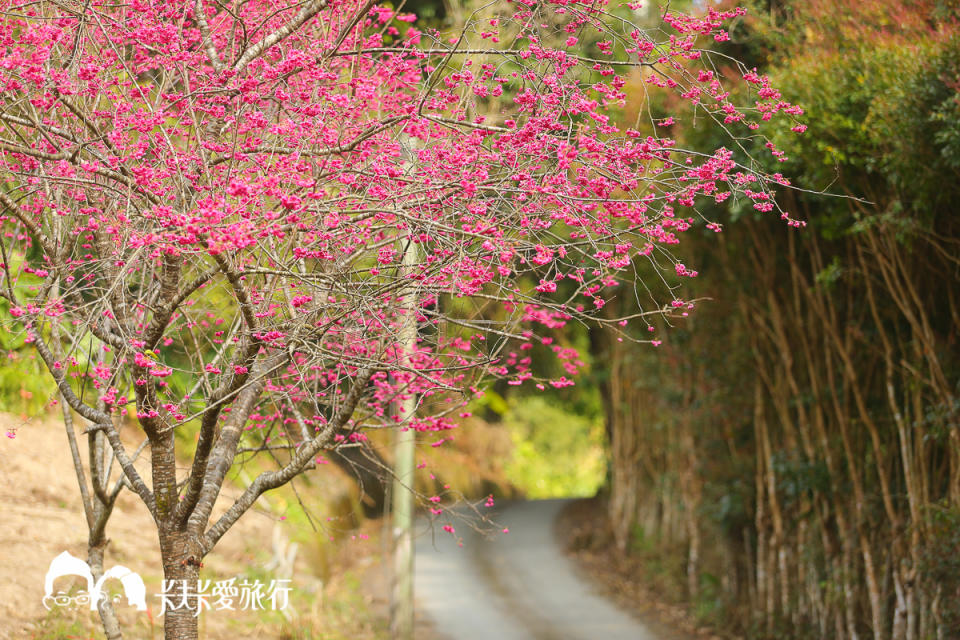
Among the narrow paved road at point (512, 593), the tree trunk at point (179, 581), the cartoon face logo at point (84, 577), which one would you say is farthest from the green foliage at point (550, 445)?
the tree trunk at point (179, 581)

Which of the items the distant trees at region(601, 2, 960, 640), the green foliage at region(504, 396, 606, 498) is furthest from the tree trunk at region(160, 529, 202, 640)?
the green foliage at region(504, 396, 606, 498)

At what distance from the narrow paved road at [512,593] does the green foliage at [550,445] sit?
22.6 feet

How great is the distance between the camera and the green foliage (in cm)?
2125

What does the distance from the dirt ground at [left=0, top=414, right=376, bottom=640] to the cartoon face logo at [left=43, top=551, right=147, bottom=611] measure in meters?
0.08

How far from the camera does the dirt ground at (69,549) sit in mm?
6078

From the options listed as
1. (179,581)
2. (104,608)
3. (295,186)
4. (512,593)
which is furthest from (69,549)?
(512,593)

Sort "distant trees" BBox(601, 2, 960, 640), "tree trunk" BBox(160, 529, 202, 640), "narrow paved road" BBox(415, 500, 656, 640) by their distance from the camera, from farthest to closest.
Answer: "narrow paved road" BBox(415, 500, 656, 640) → "distant trees" BBox(601, 2, 960, 640) → "tree trunk" BBox(160, 529, 202, 640)

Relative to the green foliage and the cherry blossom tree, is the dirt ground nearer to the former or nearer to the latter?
the cherry blossom tree

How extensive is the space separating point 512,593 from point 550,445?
11.4 meters

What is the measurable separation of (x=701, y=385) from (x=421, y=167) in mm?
6897

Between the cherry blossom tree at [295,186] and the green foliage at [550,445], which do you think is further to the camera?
the green foliage at [550,445]

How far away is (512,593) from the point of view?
1083 centimetres

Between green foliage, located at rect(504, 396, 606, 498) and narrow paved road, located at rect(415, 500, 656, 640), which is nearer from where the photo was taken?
narrow paved road, located at rect(415, 500, 656, 640)

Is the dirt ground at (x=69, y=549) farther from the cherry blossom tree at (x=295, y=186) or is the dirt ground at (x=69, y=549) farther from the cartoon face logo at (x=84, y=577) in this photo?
the cherry blossom tree at (x=295, y=186)
